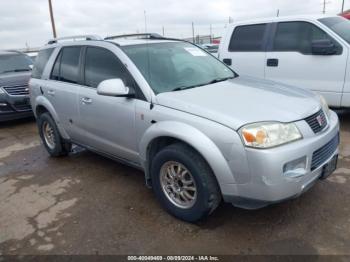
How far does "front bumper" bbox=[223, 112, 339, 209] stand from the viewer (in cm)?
258

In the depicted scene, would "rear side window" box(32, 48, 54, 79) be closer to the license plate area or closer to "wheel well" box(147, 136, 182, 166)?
"wheel well" box(147, 136, 182, 166)

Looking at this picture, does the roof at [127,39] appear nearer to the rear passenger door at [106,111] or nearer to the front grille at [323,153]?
the rear passenger door at [106,111]

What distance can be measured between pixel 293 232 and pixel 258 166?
81cm

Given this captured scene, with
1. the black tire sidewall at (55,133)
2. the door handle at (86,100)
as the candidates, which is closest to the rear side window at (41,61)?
the black tire sidewall at (55,133)

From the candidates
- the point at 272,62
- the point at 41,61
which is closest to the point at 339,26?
the point at 272,62

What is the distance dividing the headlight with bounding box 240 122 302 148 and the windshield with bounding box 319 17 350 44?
138 inches

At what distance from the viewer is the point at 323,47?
215 inches

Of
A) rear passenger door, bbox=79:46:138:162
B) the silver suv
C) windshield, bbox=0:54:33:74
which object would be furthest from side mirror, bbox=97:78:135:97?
windshield, bbox=0:54:33:74

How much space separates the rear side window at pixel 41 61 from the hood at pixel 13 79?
2.89m

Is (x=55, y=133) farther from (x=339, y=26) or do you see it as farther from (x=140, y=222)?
(x=339, y=26)

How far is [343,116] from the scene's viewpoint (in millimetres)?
6391

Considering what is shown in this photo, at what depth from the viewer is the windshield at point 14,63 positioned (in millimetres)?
8730

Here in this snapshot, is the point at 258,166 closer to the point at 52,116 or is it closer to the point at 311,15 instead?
the point at 52,116

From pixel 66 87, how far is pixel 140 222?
2.12 metres
